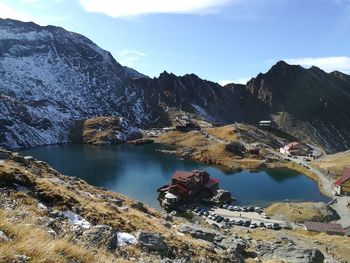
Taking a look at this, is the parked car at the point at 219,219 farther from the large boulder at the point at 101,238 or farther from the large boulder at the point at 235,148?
the large boulder at the point at 235,148

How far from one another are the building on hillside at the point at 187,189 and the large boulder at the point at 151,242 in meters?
63.4

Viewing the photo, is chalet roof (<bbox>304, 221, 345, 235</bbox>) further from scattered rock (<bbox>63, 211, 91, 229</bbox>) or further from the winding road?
scattered rock (<bbox>63, 211, 91, 229</bbox>)

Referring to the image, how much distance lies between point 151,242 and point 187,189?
2709 inches

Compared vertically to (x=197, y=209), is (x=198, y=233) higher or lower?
higher

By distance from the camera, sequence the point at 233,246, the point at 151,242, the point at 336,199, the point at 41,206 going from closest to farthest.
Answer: the point at 151,242 < the point at 41,206 < the point at 233,246 < the point at 336,199

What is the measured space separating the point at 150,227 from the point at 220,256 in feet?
21.8

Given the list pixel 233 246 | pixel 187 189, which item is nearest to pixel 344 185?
pixel 187 189

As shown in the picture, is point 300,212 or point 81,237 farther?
point 300,212

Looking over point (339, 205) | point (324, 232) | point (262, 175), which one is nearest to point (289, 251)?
point (324, 232)

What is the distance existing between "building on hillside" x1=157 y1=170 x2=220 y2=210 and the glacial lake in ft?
10.9

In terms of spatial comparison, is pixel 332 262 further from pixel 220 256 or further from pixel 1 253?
pixel 1 253

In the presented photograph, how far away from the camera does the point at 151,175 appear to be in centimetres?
12244

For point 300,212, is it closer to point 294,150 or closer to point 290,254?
point 290,254

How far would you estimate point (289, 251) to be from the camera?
38.5 m
